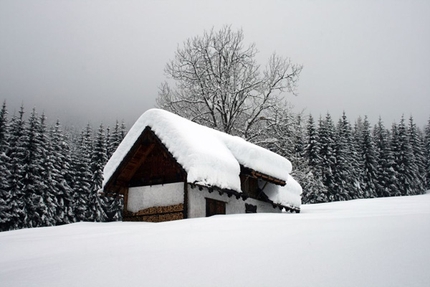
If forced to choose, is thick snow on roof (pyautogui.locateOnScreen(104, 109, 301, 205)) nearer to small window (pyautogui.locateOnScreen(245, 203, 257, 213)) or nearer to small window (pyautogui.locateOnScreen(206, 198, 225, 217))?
small window (pyautogui.locateOnScreen(206, 198, 225, 217))

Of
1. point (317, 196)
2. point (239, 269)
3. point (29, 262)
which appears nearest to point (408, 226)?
point (239, 269)

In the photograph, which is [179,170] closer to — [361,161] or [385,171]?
[361,161]

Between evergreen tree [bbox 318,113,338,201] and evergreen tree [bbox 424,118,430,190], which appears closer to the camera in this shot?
evergreen tree [bbox 318,113,338,201]

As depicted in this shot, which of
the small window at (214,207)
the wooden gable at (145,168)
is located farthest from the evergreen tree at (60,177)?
the small window at (214,207)

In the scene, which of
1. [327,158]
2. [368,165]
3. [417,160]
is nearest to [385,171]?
[368,165]

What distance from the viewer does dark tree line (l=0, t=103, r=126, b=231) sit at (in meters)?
33.7

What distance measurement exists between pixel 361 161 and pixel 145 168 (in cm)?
4369

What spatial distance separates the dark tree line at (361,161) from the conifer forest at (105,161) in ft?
0.38

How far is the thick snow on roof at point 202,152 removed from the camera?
12.2 metres

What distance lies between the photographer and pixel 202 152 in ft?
40.4

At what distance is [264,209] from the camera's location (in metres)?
17.2

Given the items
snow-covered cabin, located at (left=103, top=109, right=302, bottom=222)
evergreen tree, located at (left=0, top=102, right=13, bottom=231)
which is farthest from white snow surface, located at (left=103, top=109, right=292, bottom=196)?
evergreen tree, located at (left=0, top=102, right=13, bottom=231)

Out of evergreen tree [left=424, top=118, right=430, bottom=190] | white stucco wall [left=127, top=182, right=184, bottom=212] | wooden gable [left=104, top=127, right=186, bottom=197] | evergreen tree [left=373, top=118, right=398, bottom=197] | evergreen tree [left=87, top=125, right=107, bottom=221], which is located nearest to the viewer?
white stucco wall [left=127, top=182, right=184, bottom=212]

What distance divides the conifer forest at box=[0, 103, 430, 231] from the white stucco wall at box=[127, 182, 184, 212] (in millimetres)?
10865
